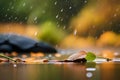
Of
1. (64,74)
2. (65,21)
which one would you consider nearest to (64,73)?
(64,74)

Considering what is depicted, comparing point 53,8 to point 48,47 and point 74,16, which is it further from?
point 48,47

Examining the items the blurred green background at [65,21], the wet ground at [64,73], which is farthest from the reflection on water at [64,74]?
the blurred green background at [65,21]

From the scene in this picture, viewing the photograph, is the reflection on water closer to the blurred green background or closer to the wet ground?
the wet ground

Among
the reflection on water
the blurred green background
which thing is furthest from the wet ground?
the blurred green background

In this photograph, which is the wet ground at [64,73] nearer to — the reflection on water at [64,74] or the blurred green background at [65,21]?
the reflection on water at [64,74]

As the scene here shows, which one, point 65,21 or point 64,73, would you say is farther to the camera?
point 65,21

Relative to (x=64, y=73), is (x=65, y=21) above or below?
above

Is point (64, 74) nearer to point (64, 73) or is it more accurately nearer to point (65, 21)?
point (64, 73)

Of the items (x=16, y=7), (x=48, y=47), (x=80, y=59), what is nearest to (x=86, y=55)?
(x=80, y=59)
